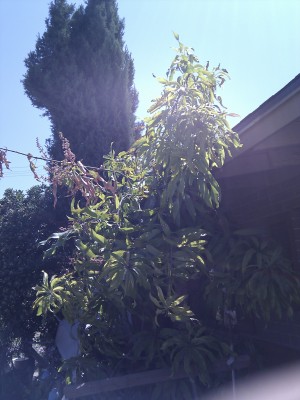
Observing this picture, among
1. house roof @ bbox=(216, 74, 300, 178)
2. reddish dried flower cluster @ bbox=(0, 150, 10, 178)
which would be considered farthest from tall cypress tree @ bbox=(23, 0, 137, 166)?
reddish dried flower cluster @ bbox=(0, 150, 10, 178)

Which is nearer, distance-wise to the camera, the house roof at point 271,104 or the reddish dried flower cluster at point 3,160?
the house roof at point 271,104

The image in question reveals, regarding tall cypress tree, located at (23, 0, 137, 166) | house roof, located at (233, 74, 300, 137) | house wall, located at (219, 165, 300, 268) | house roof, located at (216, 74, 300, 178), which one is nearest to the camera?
house roof, located at (233, 74, 300, 137)

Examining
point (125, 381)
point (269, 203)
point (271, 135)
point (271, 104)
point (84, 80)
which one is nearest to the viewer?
point (271, 104)

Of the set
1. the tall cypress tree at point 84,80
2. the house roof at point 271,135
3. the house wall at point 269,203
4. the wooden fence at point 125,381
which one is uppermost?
the tall cypress tree at point 84,80

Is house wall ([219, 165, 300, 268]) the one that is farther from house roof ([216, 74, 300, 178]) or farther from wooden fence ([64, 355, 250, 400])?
wooden fence ([64, 355, 250, 400])

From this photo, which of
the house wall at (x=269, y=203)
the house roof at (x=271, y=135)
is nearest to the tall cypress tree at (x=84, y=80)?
the house wall at (x=269, y=203)

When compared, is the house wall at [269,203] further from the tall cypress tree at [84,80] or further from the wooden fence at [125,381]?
the tall cypress tree at [84,80]

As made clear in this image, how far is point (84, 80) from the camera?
12680 mm

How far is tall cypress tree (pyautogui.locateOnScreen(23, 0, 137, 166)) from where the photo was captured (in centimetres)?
1229

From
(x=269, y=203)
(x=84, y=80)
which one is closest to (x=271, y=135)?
(x=269, y=203)

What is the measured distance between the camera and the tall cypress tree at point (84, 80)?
12.3 metres

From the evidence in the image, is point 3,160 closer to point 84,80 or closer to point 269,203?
A: point 269,203

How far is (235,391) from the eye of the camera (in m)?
4.32

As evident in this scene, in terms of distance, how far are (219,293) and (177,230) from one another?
60cm
